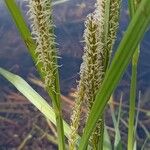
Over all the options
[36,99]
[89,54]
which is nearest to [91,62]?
[89,54]

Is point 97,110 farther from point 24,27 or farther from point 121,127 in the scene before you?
point 121,127

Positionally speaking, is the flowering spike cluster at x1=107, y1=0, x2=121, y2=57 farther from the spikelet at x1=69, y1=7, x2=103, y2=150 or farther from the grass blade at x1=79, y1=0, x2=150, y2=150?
the grass blade at x1=79, y1=0, x2=150, y2=150

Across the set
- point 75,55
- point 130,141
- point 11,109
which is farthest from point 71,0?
point 130,141

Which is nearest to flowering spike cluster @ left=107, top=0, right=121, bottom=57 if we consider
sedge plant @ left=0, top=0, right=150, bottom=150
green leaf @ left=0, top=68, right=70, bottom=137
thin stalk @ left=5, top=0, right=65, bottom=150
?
sedge plant @ left=0, top=0, right=150, bottom=150

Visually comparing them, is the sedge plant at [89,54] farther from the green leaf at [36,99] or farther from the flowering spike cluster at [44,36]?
the green leaf at [36,99]

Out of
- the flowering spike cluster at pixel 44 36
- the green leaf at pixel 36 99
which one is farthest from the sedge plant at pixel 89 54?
the green leaf at pixel 36 99

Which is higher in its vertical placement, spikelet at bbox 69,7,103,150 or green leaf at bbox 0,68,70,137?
spikelet at bbox 69,7,103,150
